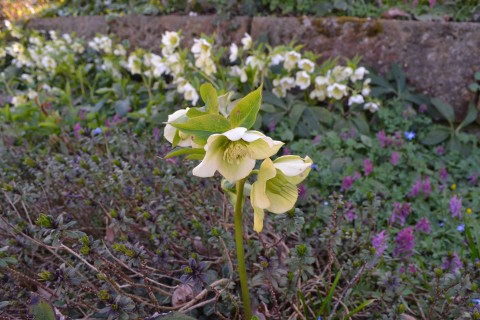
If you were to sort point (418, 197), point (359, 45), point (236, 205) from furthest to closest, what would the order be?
point (359, 45)
point (418, 197)
point (236, 205)

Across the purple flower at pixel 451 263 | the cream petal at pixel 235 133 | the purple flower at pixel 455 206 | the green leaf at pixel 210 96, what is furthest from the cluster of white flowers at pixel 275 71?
the cream petal at pixel 235 133

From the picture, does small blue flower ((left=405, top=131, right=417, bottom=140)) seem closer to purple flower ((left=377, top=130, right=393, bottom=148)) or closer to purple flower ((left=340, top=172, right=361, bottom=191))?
purple flower ((left=377, top=130, right=393, bottom=148))

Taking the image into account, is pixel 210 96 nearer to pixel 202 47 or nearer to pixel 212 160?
pixel 212 160

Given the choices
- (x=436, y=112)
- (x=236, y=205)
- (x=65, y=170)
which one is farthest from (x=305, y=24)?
(x=236, y=205)

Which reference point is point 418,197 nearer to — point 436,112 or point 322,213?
point 322,213

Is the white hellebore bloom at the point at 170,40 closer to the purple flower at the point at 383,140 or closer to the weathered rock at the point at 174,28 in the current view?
the weathered rock at the point at 174,28

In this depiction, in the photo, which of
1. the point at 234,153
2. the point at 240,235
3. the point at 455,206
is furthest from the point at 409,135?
the point at 234,153

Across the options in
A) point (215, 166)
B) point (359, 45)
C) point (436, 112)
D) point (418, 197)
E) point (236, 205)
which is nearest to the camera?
point (215, 166)

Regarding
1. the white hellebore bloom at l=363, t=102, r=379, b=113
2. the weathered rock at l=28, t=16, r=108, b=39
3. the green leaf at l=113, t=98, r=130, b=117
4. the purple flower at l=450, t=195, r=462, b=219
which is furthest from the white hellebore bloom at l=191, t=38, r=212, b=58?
the weathered rock at l=28, t=16, r=108, b=39
